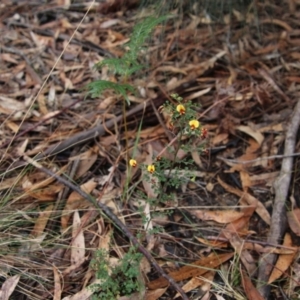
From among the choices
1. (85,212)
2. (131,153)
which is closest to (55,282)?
(85,212)

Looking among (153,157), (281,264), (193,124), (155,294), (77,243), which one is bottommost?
(281,264)

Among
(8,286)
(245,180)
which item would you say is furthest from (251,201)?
(8,286)

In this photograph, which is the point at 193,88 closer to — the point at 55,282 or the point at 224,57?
the point at 224,57

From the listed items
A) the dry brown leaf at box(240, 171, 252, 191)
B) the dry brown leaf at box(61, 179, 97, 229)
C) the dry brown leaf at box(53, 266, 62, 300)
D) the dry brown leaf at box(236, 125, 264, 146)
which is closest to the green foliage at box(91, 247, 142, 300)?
the dry brown leaf at box(53, 266, 62, 300)

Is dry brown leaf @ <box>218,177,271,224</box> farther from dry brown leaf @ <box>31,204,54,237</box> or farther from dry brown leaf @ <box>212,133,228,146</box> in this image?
dry brown leaf @ <box>31,204,54,237</box>

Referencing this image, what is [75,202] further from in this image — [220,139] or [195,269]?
[220,139]
